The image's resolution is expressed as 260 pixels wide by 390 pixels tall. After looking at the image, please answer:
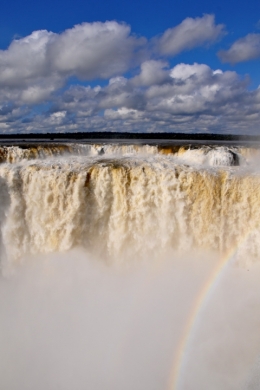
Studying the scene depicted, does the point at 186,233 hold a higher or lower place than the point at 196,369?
higher

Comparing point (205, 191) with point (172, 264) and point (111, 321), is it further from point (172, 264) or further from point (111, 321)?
point (111, 321)

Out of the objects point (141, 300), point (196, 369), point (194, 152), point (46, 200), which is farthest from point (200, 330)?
point (194, 152)

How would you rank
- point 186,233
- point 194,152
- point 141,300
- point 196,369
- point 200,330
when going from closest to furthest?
point 196,369 → point 200,330 → point 141,300 → point 186,233 → point 194,152

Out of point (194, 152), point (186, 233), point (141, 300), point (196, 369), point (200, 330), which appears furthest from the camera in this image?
point (194, 152)

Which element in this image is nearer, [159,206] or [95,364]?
[95,364]

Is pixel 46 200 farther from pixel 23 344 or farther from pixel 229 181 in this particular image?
pixel 229 181

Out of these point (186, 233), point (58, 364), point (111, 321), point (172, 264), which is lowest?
point (58, 364)

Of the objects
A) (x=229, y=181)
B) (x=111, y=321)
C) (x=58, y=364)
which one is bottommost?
(x=58, y=364)

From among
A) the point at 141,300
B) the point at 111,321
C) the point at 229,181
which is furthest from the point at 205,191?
the point at 111,321

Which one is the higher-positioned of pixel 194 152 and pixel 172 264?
pixel 194 152
